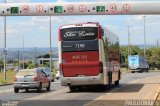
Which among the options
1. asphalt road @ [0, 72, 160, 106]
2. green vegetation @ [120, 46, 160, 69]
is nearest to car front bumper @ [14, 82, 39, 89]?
asphalt road @ [0, 72, 160, 106]

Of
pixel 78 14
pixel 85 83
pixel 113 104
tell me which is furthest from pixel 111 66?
pixel 113 104

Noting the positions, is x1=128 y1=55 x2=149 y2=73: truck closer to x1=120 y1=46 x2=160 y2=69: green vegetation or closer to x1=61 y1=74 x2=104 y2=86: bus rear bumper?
x1=120 y1=46 x2=160 y2=69: green vegetation

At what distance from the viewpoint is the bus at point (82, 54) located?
28.8m

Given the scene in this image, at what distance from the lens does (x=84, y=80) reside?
29.0 meters

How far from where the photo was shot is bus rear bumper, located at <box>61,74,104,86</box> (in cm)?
2878

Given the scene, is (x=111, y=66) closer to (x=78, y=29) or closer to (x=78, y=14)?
(x=78, y=29)

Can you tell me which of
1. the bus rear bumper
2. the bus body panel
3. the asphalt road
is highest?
the bus body panel

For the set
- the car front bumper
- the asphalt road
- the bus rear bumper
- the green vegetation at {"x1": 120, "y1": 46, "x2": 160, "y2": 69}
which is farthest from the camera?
the green vegetation at {"x1": 120, "y1": 46, "x2": 160, "y2": 69}

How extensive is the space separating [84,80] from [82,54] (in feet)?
5.29

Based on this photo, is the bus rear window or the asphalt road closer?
the asphalt road

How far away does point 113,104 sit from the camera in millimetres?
19703

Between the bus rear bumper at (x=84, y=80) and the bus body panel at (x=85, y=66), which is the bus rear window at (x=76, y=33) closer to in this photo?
the bus body panel at (x=85, y=66)

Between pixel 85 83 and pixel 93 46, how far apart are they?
2.37 m

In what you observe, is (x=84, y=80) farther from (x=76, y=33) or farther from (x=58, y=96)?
(x=58, y=96)
